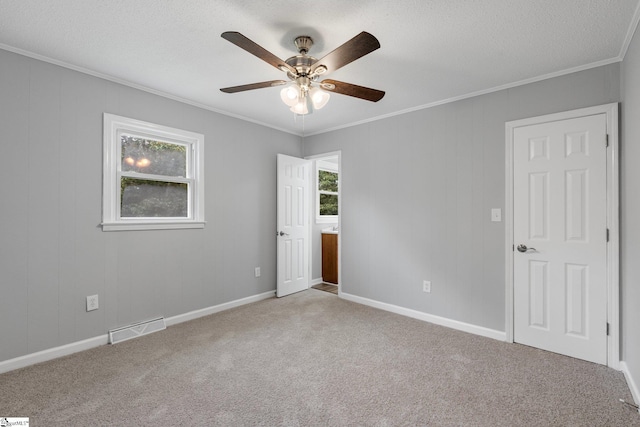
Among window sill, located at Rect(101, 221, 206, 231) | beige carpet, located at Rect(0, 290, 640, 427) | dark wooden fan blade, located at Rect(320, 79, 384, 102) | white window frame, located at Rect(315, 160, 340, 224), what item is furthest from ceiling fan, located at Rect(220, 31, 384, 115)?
white window frame, located at Rect(315, 160, 340, 224)

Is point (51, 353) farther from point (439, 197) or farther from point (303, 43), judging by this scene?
point (439, 197)

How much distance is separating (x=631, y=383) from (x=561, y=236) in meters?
1.10

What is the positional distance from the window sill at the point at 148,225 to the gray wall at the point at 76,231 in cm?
5

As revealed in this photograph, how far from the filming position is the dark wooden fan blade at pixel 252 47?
1.51 meters

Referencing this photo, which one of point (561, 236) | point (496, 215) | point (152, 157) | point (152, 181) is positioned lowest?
point (561, 236)

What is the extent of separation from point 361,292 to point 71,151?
344cm

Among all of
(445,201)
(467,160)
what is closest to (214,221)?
(445,201)

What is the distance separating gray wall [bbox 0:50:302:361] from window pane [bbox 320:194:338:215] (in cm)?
210

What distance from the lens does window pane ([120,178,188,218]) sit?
2941 mm

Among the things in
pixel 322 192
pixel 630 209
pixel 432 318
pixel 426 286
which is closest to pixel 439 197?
pixel 426 286

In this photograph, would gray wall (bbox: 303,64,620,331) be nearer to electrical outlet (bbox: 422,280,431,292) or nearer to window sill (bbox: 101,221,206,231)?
electrical outlet (bbox: 422,280,431,292)

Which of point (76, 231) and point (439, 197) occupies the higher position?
point (439, 197)

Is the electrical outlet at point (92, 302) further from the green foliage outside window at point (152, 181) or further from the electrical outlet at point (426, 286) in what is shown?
the electrical outlet at point (426, 286)

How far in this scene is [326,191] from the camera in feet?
17.9
